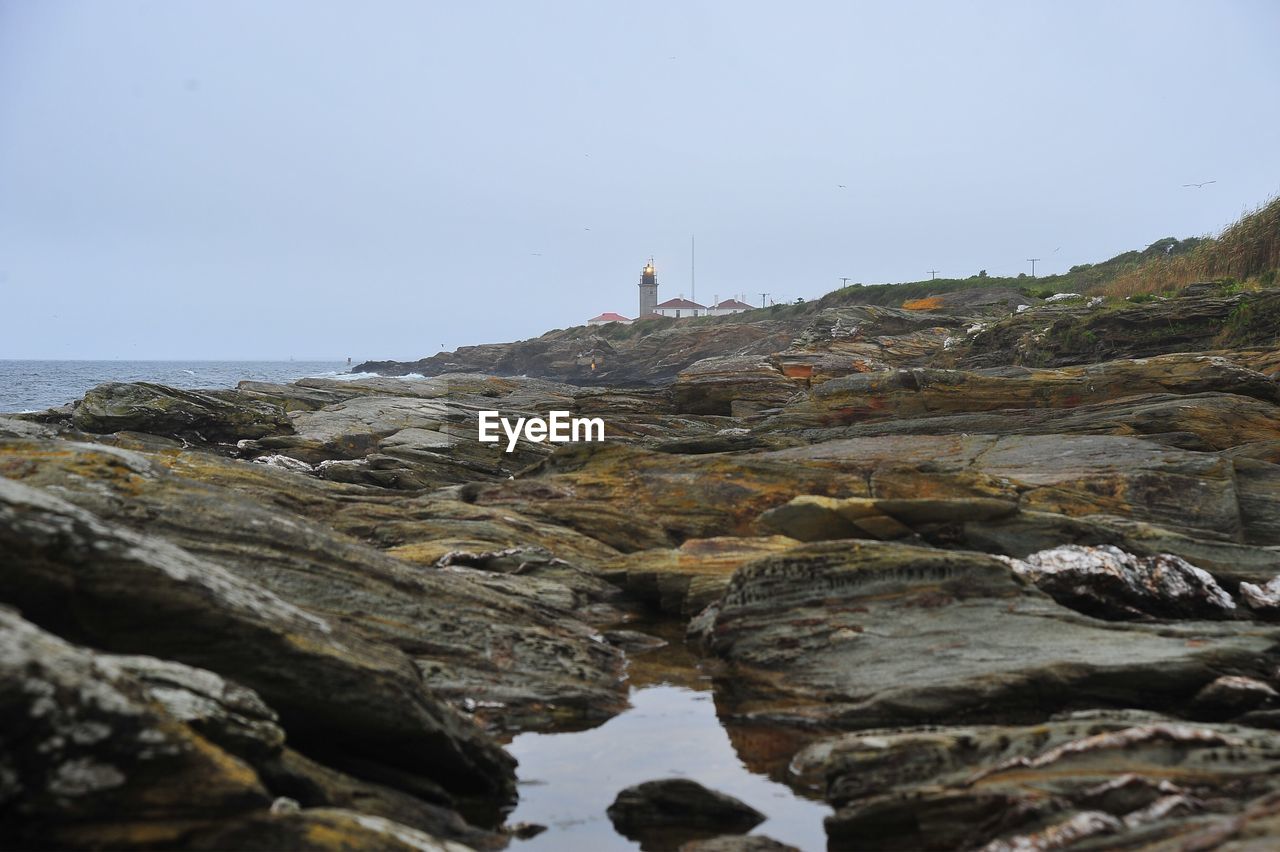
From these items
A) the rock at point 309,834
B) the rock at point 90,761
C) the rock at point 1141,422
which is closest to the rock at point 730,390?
the rock at point 1141,422

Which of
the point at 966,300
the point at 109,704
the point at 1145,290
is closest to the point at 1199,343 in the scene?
the point at 1145,290

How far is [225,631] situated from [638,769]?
4.17 m

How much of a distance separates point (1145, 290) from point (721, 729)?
111 feet

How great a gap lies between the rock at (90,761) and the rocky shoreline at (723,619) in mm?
14

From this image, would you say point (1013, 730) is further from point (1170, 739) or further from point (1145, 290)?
point (1145, 290)

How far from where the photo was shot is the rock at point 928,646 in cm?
991

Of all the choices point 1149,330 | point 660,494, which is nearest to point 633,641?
point 660,494

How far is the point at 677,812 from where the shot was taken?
337 inches

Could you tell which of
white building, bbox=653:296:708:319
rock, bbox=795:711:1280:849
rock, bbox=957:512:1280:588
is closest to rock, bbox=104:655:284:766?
rock, bbox=795:711:1280:849

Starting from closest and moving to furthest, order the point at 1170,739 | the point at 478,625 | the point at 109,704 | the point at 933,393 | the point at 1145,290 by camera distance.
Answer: the point at 109,704, the point at 1170,739, the point at 478,625, the point at 933,393, the point at 1145,290

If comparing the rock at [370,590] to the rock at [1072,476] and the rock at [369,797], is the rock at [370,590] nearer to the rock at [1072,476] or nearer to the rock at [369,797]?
the rock at [369,797]

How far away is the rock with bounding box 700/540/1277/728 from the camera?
9914mm

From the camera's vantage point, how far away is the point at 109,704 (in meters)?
5.42

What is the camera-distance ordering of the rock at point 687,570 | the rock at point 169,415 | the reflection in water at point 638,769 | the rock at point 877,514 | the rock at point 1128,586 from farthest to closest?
the rock at point 169,415, the rock at point 877,514, the rock at point 687,570, the rock at point 1128,586, the reflection in water at point 638,769
